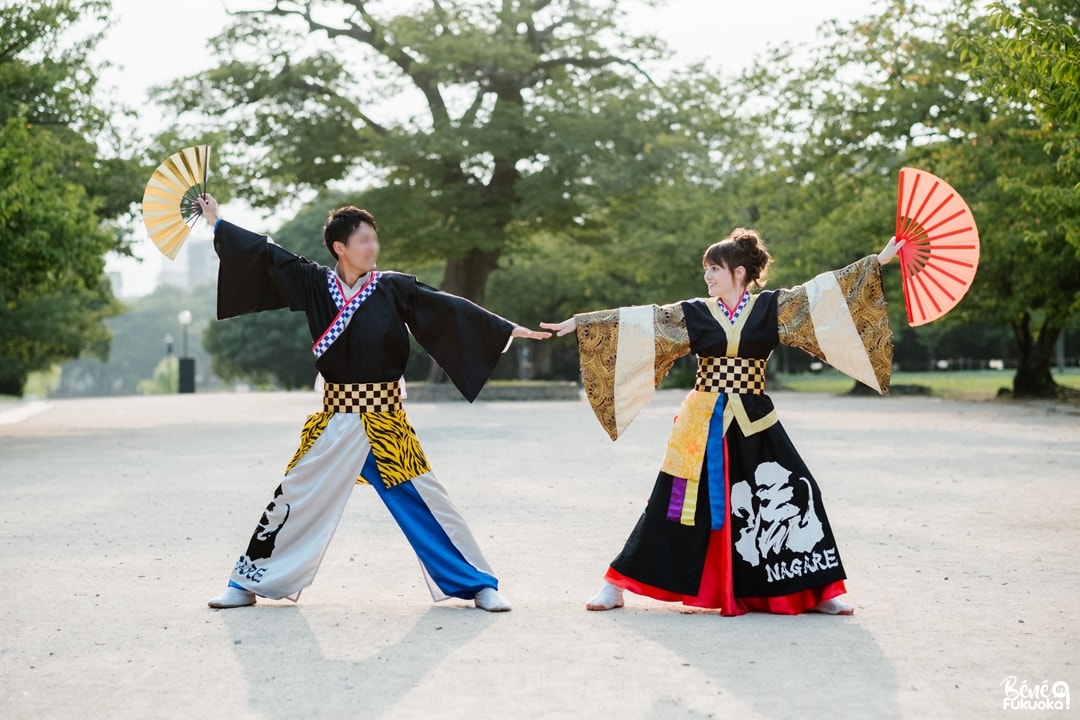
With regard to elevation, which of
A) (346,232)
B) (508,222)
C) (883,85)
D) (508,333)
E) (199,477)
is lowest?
(199,477)

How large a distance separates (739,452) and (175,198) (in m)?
2.91

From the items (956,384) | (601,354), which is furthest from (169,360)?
(601,354)

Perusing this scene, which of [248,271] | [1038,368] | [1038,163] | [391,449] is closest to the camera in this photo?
[391,449]

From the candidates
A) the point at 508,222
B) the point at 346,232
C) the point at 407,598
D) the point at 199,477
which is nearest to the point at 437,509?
the point at 407,598

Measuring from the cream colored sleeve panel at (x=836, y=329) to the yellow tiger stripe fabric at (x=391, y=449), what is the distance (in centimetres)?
186

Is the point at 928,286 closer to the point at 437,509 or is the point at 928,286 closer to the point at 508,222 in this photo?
the point at 437,509

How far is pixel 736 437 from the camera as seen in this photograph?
215 inches

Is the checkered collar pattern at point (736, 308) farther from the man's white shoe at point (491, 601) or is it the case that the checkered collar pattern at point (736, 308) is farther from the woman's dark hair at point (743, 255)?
the man's white shoe at point (491, 601)

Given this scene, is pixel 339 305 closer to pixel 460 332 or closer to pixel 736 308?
pixel 460 332

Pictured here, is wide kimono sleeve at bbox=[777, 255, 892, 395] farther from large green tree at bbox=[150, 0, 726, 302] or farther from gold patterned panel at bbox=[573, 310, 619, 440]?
large green tree at bbox=[150, 0, 726, 302]

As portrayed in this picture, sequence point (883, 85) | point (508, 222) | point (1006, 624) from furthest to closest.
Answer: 1. point (508, 222)
2. point (883, 85)
3. point (1006, 624)

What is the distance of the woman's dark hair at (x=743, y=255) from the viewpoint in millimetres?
5504

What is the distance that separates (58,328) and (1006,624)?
3407 centimetres

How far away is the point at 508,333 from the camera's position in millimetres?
5703
